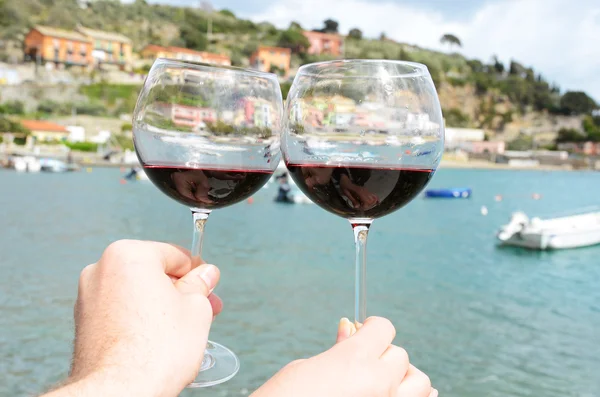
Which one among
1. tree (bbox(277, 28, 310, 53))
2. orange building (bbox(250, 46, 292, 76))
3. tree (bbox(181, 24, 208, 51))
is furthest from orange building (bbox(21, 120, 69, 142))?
tree (bbox(277, 28, 310, 53))

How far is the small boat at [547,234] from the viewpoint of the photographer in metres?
14.9

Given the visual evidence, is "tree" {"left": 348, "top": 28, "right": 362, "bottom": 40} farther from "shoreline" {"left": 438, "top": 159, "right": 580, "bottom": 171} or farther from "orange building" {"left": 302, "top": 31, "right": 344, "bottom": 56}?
"shoreline" {"left": 438, "top": 159, "right": 580, "bottom": 171}

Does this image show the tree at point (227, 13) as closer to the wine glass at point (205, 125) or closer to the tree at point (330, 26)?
the tree at point (330, 26)

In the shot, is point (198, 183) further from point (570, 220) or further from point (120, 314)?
point (570, 220)

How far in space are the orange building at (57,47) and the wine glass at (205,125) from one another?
227 ft

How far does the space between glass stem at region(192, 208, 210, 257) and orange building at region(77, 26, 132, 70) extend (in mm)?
70543

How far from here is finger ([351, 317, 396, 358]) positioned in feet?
2.56

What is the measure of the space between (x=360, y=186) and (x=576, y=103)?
91805mm

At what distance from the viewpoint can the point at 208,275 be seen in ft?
3.06

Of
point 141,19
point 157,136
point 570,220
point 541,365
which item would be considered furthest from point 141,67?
point 157,136

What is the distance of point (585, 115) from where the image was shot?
8612 cm

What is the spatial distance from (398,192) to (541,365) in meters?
6.76

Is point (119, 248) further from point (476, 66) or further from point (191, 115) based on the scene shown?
point (476, 66)

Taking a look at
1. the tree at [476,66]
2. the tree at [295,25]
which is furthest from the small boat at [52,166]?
the tree at [476,66]
